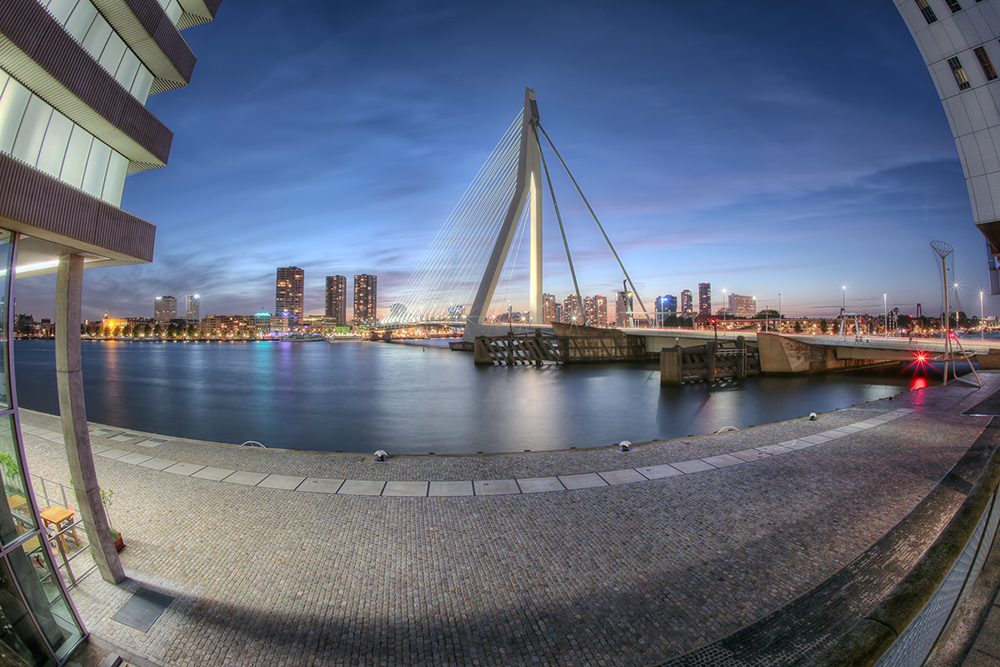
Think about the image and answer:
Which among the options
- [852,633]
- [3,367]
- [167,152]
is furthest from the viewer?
[167,152]

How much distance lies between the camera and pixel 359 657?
10.1 ft

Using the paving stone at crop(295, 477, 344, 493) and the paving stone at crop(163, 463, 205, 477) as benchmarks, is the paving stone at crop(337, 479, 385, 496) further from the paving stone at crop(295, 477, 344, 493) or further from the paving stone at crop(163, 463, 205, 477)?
the paving stone at crop(163, 463, 205, 477)

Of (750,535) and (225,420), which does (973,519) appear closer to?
(750,535)

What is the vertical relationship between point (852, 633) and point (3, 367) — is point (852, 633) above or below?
below

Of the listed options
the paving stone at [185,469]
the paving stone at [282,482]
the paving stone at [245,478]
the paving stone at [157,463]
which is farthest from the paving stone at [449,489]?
the paving stone at [157,463]

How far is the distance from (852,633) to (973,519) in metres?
1.19

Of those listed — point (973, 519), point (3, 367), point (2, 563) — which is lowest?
point (2, 563)

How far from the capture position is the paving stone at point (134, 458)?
7.71 meters

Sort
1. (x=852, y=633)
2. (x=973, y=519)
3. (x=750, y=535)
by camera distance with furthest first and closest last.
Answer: (x=750, y=535) → (x=973, y=519) → (x=852, y=633)

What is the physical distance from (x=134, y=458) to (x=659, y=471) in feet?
31.2

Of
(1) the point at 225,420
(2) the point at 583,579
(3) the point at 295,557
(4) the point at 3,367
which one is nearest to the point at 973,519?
(2) the point at 583,579

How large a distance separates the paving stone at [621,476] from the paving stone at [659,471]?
0.14 metres

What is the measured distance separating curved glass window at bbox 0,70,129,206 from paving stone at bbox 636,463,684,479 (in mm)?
8019

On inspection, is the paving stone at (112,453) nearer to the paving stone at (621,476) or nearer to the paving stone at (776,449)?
the paving stone at (621,476)
